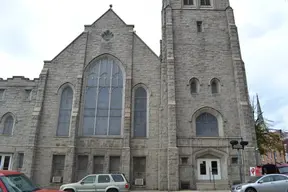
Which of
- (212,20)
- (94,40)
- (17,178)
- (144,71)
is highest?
(212,20)

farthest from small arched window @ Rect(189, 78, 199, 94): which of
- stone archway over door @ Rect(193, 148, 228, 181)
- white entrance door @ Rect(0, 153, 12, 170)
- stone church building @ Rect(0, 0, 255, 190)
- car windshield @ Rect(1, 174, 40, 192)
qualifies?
car windshield @ Rect(1, 174, 40, 192)

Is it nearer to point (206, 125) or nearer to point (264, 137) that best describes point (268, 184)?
point (206, 125)

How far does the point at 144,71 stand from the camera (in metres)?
21.9

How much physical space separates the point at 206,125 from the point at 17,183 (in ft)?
55.5

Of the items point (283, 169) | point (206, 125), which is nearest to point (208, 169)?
point (206, 125)

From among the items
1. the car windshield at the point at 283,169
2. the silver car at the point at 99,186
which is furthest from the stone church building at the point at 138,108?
the silver car at the point at 99,186

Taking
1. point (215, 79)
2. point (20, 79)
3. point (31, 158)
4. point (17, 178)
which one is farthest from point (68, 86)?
point (17, 178)

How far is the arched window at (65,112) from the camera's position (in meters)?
20.6

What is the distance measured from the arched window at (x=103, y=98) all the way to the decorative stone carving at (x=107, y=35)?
196 centimetres

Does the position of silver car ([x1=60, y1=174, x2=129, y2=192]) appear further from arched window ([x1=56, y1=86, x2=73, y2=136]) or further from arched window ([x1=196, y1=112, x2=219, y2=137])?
arched window ([x1=196, y1=112, x2=219, y2=137])

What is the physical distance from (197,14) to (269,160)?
53647 mm

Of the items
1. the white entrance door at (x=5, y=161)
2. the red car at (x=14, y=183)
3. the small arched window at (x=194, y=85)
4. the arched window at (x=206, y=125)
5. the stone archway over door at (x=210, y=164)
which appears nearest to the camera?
the red car at (x=14, y=183)

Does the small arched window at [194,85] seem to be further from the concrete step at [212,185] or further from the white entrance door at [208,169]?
the concrete step at [212,185]

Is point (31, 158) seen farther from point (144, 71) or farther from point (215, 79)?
point (215, 79)
